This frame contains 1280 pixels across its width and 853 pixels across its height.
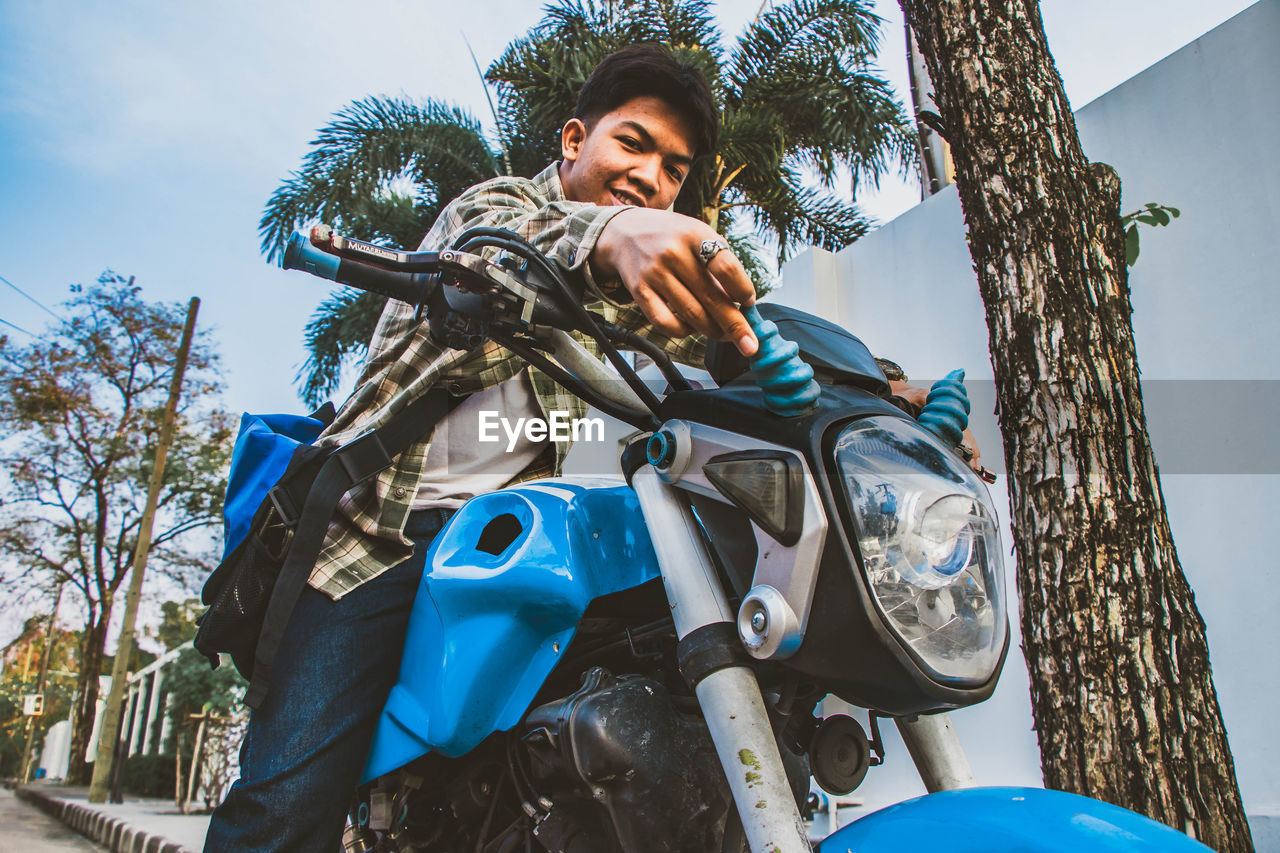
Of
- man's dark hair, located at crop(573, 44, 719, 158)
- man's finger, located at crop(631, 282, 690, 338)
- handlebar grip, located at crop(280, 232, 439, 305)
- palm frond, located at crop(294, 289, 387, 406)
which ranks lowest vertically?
man's finger, located at crop(631, 282, 690, 338)

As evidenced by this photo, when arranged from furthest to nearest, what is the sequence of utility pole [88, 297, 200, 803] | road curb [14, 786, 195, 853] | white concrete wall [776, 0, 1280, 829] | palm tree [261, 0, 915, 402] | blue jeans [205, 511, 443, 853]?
Result: utility pole [88, 297, 200, 803], palm tree [261, 0, 915, 402], road curb [14, 786, 195, 853], white concrete wall [776, 0, 1280, 829], blue jeans [205, 511, 443, 853]

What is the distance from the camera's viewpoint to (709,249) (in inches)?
33.4

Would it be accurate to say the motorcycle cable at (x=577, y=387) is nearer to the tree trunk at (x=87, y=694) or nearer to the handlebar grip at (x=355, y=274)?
the handlebar grip at (x=355, y=274)

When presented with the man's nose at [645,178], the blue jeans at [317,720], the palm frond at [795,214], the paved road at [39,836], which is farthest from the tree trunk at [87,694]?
the man's nose at [645,178]

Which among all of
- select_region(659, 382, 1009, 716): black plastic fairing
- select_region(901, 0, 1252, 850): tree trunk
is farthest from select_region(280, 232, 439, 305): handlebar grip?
select_region(901, 0, 1252, 850): tree trunk

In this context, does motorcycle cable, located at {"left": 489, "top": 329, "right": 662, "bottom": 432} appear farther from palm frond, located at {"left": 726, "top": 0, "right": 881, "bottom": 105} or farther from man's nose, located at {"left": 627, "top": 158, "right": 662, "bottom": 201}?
palm frond, located at {"left": 726, "top": 0, "right": 881, "bottom": 105}

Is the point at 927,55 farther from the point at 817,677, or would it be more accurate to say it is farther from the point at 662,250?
the point at 817,677

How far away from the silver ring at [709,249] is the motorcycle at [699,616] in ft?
0.28

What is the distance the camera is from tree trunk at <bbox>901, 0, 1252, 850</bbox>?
63.9 inches

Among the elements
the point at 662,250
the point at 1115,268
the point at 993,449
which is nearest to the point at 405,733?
the point at 662,250

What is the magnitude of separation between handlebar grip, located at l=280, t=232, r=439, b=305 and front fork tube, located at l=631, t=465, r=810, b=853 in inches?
14.9

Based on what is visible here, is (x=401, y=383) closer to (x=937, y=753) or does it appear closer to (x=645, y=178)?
(x=645, y=178)

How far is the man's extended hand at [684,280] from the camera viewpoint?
847 millimetres

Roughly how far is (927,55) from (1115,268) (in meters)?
0.77
